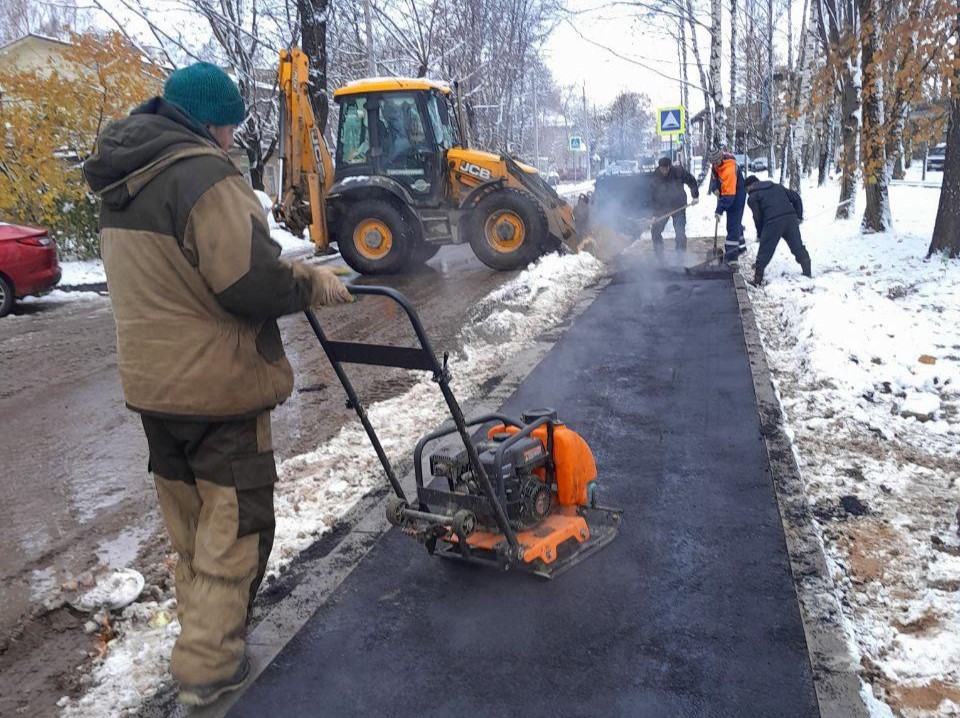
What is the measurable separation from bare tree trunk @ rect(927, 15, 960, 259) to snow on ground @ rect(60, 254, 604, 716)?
194 inches

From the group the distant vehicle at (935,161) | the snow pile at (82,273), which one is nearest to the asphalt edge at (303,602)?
the snow pile at (82,273)

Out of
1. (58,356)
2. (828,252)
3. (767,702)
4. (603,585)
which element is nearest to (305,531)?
(603,585)

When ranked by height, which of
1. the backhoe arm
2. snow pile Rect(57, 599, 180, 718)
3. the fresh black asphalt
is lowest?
the fresh black asphalt

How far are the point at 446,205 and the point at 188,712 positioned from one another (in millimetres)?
10737

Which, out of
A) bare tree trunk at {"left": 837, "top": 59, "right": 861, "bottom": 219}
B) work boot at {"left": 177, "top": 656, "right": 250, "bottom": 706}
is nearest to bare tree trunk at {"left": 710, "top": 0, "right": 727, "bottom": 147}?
bare tree trunk at {"left": 837, "top": 59, "right": 861, "bottom": 219}

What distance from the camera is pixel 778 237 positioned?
1078 cm

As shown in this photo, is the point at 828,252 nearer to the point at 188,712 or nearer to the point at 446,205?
the point at 446,205

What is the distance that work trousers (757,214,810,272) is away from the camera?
10.7m

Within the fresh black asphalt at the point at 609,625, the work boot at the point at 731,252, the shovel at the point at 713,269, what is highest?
the work boot at the point at 731,252

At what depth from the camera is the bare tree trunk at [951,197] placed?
34.0 ft

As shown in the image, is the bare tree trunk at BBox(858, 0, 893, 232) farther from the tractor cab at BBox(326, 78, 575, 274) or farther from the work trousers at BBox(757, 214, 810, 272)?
the tractor cab at BBox(326, 78, 575, 274)

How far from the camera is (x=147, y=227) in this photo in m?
2.71

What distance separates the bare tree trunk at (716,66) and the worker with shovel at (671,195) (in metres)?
5.83

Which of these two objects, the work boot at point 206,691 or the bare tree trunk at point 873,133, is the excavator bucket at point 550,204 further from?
the work boot at point 206,691
